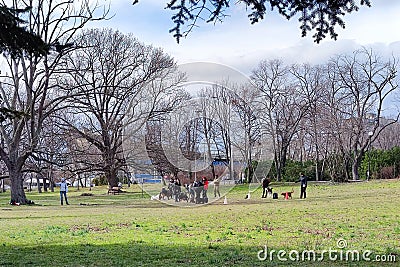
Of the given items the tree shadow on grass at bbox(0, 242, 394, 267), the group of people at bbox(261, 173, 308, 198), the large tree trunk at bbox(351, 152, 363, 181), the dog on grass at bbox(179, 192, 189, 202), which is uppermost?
the large tree trunk at bbox(351, 152, 363, 181)

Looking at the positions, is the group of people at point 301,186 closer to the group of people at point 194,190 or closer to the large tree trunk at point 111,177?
the group of people at point 194,190

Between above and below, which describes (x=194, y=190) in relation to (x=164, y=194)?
above

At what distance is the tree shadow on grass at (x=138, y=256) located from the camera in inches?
336

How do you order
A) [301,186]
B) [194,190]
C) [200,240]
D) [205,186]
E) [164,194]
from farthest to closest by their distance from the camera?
1. [164,194]
2. [301,186]
3. [194,190]
4. [205,186]
5. [200,240]

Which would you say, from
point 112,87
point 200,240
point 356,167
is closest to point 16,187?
point 112,87

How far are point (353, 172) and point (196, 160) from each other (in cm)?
2812

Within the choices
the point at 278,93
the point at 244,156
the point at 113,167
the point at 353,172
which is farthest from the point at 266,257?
the point at 278,93

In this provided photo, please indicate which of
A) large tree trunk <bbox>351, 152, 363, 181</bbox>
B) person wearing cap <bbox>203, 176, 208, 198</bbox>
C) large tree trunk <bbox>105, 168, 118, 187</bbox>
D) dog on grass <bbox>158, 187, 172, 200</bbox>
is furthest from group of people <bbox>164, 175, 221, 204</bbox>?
large tree trunk <bbox>351, 152, 363, 181</bbox>

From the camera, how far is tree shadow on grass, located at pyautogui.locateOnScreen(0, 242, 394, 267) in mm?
8547

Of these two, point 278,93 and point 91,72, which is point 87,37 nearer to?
point 91,72

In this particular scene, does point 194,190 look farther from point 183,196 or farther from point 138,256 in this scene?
point 138,256

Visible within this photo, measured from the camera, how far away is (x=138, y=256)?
9.49 m

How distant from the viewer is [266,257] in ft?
29.1

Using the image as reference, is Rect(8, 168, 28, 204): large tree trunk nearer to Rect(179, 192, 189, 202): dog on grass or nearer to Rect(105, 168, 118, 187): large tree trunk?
Rect(105, 168, 118, 187): large tree trunk
